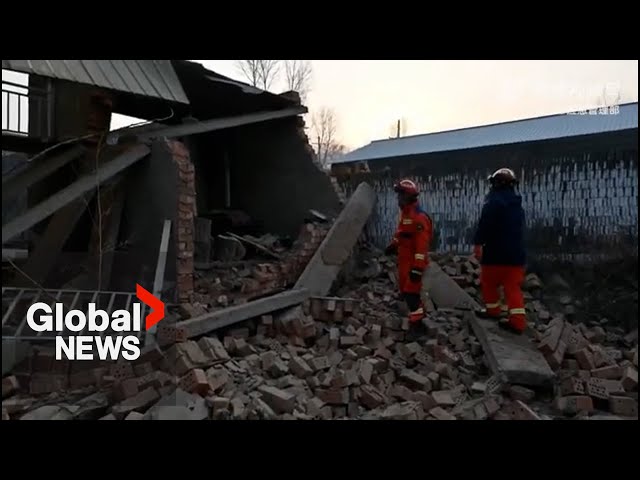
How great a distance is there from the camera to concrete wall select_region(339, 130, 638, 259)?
18.4 feet

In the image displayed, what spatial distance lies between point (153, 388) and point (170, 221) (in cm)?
206

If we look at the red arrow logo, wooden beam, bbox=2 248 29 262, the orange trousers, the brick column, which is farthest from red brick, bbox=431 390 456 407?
wooden beam, bbox=2 248 29 262

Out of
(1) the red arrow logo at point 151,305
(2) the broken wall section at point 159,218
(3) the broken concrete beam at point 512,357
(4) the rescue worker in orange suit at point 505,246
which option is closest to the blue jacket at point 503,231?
(4) the rescue worker in orange suit at point 505,246

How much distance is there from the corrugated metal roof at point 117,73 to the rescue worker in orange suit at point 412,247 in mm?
3010

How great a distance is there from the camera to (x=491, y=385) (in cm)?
406

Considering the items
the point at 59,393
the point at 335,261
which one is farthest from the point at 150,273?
the point at 335,261

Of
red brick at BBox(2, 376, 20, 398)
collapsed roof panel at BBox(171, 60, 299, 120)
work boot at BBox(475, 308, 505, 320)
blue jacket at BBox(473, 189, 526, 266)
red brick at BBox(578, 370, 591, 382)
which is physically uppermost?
collapsed roof panel at BBox(171, 60, 299, 120)

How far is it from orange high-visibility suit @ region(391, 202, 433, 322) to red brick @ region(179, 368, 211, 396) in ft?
8.09

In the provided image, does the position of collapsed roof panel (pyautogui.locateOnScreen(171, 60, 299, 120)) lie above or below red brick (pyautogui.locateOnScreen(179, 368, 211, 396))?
above

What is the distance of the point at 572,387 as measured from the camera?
3.94 m

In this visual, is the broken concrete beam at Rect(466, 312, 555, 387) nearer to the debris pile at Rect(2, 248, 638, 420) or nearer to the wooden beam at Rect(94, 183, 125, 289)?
the debris pile at Rect(2, 248, 638, 420)

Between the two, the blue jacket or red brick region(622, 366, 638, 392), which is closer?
red brick region(622, 366, 638, 392)

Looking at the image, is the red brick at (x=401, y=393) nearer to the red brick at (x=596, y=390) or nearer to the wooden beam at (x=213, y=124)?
the red brick at (x=596, y=390)
